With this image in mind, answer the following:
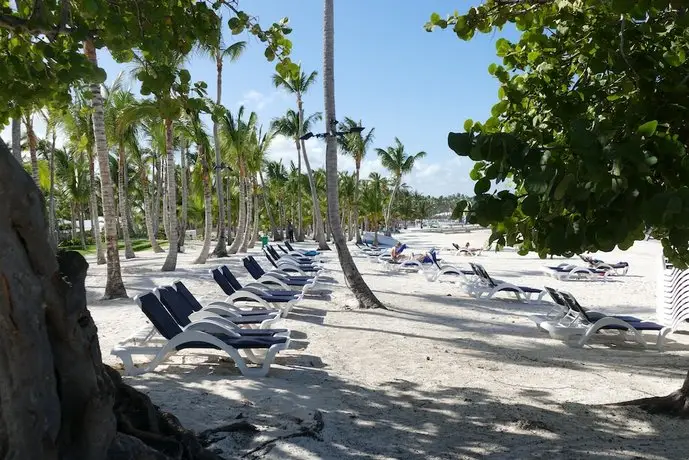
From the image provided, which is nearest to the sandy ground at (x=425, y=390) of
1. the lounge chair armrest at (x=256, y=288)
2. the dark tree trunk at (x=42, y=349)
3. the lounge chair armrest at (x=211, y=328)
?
the lounge chair armrest at (x=211, y=328)

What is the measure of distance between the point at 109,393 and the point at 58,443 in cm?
32

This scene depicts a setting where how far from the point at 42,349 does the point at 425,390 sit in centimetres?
413

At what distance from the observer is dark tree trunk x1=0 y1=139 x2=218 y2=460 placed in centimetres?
229

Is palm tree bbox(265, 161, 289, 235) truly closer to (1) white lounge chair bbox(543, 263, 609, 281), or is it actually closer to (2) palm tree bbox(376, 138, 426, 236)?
(2) palm tree bbox(376, 138, 426, 236)

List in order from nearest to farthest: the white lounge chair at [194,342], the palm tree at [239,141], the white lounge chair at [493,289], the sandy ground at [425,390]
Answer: the sandy ground at [425,390] → the white lounge chair at [194,342] → the white lounge chair at [493,289] → the palm tree at [239,141]

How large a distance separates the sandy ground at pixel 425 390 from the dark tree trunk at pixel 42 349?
1350 millimetres

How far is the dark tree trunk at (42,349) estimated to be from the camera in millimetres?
2291

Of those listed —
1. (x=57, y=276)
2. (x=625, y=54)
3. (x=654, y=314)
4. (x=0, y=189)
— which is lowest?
(x=654, y=314)

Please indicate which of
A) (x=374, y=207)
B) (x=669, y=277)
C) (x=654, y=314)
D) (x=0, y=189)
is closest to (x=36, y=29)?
(x=0, y=189)

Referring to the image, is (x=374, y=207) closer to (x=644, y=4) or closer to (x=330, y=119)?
(x=330, y=119)

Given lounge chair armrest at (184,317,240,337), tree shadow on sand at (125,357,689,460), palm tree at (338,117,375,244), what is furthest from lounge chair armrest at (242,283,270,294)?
palm tree at (338,117,375,244)

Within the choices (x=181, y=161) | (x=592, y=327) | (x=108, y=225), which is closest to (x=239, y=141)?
(x=181, y=161)

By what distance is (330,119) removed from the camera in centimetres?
1191

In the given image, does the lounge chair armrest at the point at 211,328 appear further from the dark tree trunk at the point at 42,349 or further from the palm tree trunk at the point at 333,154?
the palm tree trunk at the point at 333,154
